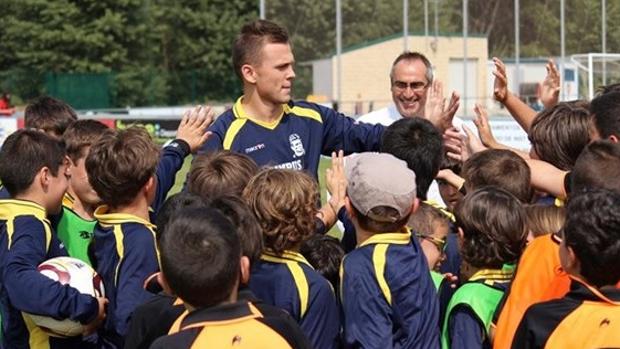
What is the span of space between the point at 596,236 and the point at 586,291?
0.20 m

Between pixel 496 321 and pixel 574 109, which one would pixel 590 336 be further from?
pixel 574 109

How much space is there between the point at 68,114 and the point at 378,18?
101ft

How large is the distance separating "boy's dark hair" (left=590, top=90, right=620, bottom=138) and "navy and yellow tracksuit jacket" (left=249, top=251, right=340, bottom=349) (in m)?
1.63

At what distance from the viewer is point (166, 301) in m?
4.08

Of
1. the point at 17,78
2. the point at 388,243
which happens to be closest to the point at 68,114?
the point at 388,243

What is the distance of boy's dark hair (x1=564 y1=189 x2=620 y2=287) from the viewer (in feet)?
12.8

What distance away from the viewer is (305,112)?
6.44 meters

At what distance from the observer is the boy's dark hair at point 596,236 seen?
3.89 m

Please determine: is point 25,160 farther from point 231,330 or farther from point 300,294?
point 231,330

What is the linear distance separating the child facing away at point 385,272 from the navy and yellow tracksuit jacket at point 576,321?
648mm

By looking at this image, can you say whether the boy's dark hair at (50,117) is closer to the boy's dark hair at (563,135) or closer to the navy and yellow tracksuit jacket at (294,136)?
the navy and yellow tracksuit jacket at (294,136)

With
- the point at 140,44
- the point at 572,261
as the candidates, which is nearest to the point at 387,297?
the point at 572,261

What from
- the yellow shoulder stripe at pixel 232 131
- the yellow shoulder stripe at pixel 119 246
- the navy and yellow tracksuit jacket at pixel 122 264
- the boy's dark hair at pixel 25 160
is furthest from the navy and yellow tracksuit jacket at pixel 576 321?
the yellow shoulder stripe at pixel 232 131

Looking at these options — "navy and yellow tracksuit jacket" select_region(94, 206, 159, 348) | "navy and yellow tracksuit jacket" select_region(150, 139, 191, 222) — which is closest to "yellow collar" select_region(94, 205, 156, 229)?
"navy and yellow tracksuit jacket" select_region(94, 206, 159, 348)
